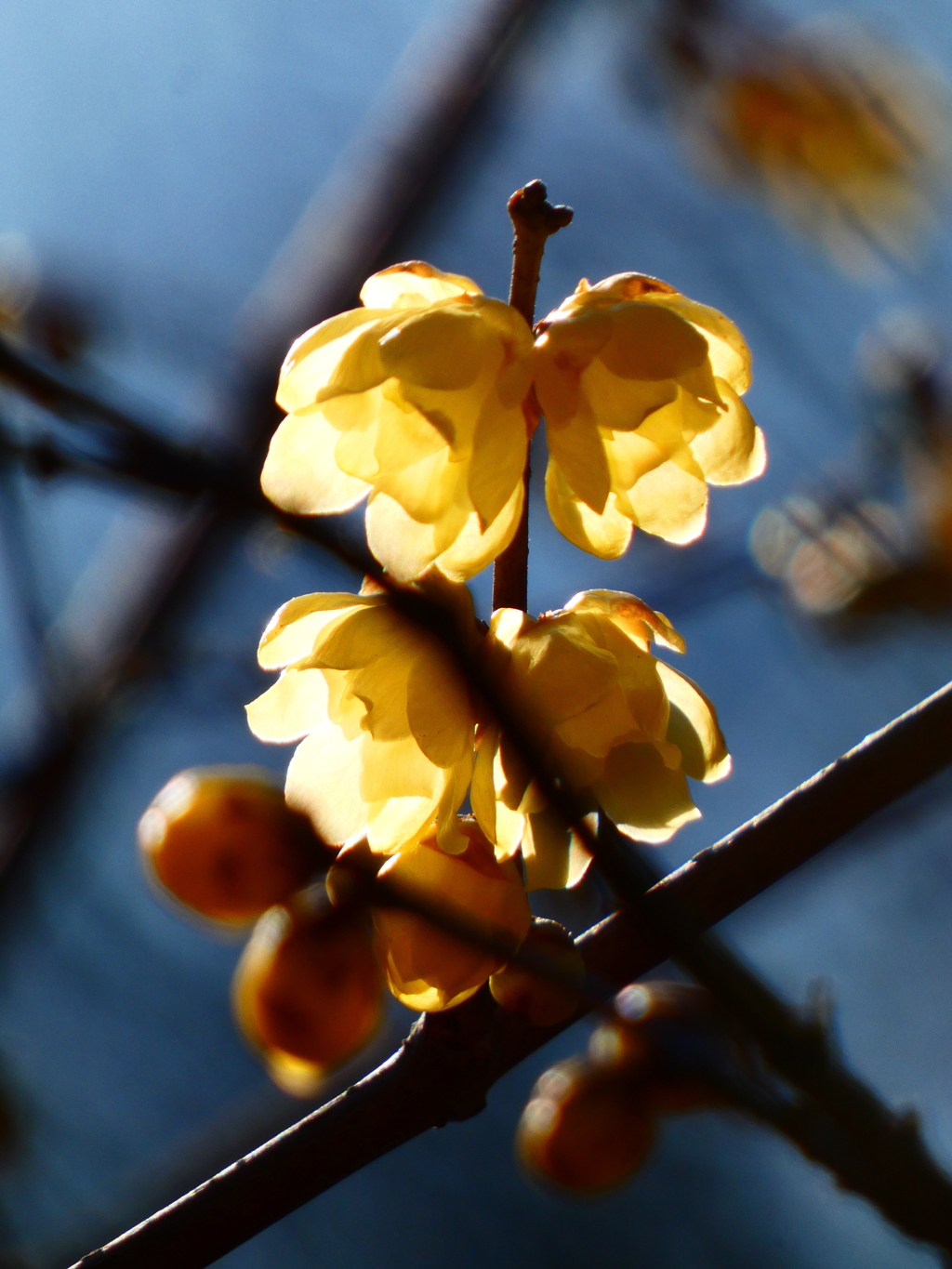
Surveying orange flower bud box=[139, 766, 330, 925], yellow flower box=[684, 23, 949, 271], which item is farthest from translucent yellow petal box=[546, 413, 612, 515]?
yellow flower box=[684, 23, 949, 271]

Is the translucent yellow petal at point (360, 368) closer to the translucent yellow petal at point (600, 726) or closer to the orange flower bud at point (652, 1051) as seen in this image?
the translucent yellow petal at point (600, 726)

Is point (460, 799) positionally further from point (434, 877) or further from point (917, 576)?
point (917, 576)

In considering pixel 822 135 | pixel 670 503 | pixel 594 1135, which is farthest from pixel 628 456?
pixel 822 135

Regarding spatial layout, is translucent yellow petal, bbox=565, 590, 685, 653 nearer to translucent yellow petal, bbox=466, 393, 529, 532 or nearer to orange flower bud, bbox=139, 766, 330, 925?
translucent yellow petal, bbox=466, 393, 529, 532

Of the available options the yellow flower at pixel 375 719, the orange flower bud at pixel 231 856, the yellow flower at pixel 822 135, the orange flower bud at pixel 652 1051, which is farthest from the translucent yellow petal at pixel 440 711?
the yellow flower at pixel 822 135

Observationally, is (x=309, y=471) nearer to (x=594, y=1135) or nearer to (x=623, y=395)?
(x=623, y=395)

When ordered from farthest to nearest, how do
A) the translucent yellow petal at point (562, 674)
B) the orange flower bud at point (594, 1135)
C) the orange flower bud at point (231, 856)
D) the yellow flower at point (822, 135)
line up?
the yellow flower at point (822, 135)
the orange flower bud at point (594, 1135)
the orange flower bud at point (231, 856)
the translucent yellow petal at point (562, 674)

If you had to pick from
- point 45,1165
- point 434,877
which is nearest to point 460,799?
point 434,877
